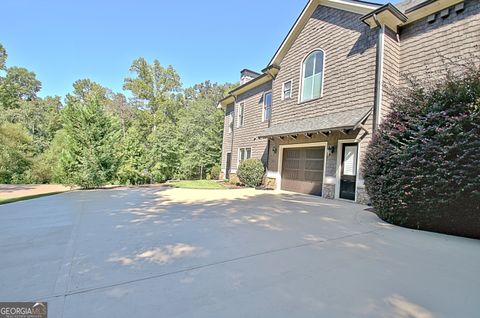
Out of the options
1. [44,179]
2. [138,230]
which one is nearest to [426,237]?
[138,230]

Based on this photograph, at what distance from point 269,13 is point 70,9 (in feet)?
35.0

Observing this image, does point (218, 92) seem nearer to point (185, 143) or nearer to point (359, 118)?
point (185, 143)

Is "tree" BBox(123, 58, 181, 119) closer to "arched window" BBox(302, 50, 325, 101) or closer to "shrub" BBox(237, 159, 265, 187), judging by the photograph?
"shrub" BBox(237, 159, 265, 187)

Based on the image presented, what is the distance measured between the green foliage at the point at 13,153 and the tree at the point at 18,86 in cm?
1658

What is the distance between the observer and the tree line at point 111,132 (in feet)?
37.4

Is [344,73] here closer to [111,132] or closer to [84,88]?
[111,132]

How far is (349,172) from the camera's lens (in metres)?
8.49

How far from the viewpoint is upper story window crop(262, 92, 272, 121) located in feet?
44.3

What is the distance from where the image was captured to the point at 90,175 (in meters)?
11.4

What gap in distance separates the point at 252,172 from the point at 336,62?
674 centimetres

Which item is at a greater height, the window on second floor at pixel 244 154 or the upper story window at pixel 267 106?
the upper story window at pixel 267 106

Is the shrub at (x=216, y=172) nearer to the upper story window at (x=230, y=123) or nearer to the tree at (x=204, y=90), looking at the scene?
the upper story window at (x=230, y=123)

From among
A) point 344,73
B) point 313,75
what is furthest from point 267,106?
point 344,73

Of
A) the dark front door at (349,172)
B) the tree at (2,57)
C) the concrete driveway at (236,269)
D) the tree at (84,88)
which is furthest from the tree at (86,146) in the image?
the tree at (84,88)
